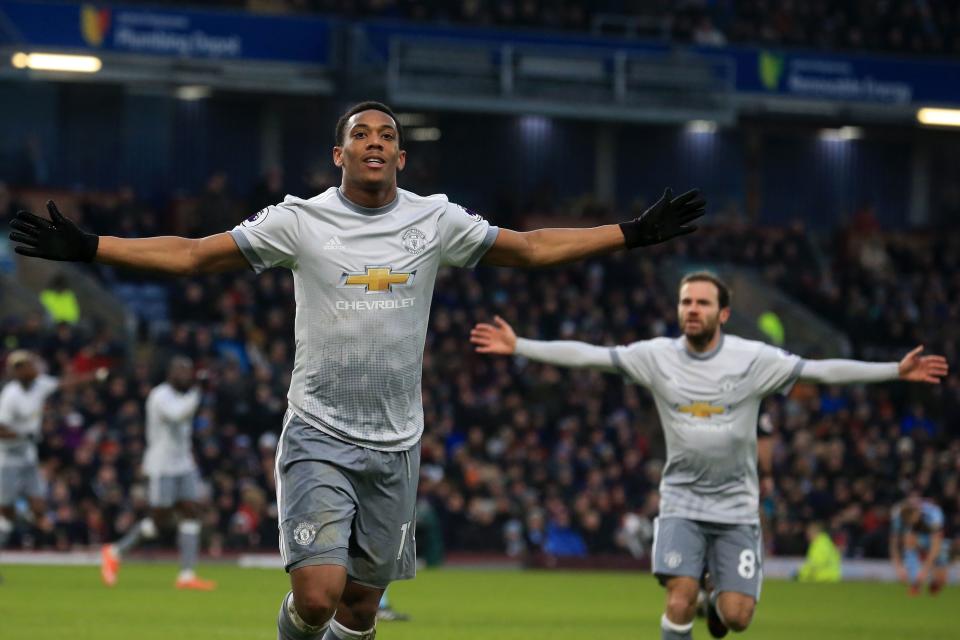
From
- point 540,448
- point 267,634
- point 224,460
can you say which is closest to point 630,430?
point 540,448

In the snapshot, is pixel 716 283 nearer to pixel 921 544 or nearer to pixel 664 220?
pixel 664 220

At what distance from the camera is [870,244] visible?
40.8 metres

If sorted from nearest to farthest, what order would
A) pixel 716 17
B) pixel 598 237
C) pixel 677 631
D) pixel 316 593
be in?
pixel 316 593, pixel 598 237, pixel 677 631, pixel 716 17

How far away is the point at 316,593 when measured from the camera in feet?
24.3

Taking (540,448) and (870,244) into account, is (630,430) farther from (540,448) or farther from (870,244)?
(870,244)

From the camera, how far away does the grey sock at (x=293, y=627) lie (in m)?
7.57

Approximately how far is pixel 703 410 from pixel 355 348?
12.6 ft

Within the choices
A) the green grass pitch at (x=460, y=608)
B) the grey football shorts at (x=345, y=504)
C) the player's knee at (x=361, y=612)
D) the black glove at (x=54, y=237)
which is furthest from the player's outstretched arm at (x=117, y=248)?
the green grass pitch at (x=460, y=608)

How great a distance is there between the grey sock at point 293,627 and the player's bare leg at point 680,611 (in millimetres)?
3114

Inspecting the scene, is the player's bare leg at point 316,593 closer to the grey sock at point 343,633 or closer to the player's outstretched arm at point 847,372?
the grey sock at point 343,633

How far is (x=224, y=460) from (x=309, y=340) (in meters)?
17.6

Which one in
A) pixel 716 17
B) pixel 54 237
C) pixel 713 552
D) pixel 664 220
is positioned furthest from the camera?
pixel 716 17

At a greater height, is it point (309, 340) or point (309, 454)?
point (309, 340)

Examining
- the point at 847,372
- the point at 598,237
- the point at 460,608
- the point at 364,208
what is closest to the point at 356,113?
the point at 364,208
